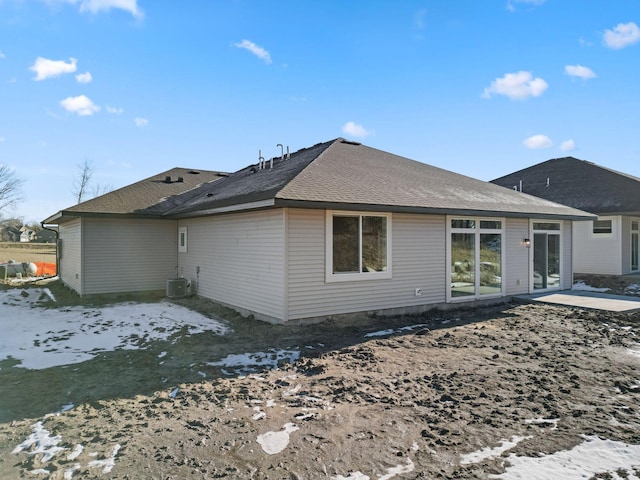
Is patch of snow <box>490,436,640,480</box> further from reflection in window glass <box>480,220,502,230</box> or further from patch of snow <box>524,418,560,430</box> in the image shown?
reflection in window glass <box>480,220,502,230</box>

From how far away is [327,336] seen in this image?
704 centimetres

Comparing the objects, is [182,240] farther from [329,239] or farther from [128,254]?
[329,239]

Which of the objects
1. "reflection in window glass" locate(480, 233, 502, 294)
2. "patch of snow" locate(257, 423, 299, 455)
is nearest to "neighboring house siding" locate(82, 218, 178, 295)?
"reflection in window glass" locate(480, 233, 502, 294)

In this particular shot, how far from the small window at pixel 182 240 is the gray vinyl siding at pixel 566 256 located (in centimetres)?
1166

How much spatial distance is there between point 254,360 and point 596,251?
1658 centimetres

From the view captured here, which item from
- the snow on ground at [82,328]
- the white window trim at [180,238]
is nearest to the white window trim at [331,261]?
the snow on ground at [82,328]

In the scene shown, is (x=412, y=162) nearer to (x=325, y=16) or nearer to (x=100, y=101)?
(x=325, y=16)

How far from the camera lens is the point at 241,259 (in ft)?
29.4

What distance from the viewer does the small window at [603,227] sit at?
16.2 metres

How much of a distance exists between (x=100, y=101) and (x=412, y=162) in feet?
38.9

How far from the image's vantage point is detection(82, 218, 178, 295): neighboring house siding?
11344 mm

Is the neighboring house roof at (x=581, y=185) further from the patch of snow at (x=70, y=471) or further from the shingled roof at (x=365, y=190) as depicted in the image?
the patch of snow at (x=70, y=471)

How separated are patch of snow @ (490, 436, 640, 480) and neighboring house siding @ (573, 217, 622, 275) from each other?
15.7m

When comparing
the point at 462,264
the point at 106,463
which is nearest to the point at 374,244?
the point at 462,264
